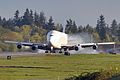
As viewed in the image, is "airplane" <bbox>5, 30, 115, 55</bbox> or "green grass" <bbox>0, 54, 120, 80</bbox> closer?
"green grass" <bbox>0, 54, 120, 80</bbox>

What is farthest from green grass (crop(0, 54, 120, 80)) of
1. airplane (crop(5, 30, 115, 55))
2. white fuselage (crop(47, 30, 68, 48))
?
airplane (crop(5, 30, 115, 55))

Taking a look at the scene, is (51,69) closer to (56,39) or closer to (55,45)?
(55,45)

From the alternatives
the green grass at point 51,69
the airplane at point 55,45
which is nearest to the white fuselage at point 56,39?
the airplane at point 55,45

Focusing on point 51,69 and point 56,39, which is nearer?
point 51,69

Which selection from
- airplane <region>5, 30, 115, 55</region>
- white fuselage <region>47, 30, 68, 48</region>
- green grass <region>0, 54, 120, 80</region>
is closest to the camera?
green grass <region>0, 54, 120, 80</region>

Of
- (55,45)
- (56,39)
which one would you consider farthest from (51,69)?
(56,39)

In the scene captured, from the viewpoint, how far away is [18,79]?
5166 centimetres

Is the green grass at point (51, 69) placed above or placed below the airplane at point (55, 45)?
below

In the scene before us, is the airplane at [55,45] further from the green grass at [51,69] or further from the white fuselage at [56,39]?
the green grass at [51,69]

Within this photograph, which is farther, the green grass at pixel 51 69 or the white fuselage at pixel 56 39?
the white fuselage at pixel 56 39

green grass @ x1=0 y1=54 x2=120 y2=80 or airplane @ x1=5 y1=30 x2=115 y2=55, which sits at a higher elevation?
airplane @ x1=5 y1=30 x2=115 y2=55

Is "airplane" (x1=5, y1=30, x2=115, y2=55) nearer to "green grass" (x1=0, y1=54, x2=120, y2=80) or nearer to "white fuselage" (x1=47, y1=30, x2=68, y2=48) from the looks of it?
"white fuselage" (x1=47, y1=30, x2=68, y2=48)

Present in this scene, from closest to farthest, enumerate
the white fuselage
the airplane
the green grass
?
the green grass
the white fuselage
the airplane

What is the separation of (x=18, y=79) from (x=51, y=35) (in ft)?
254
